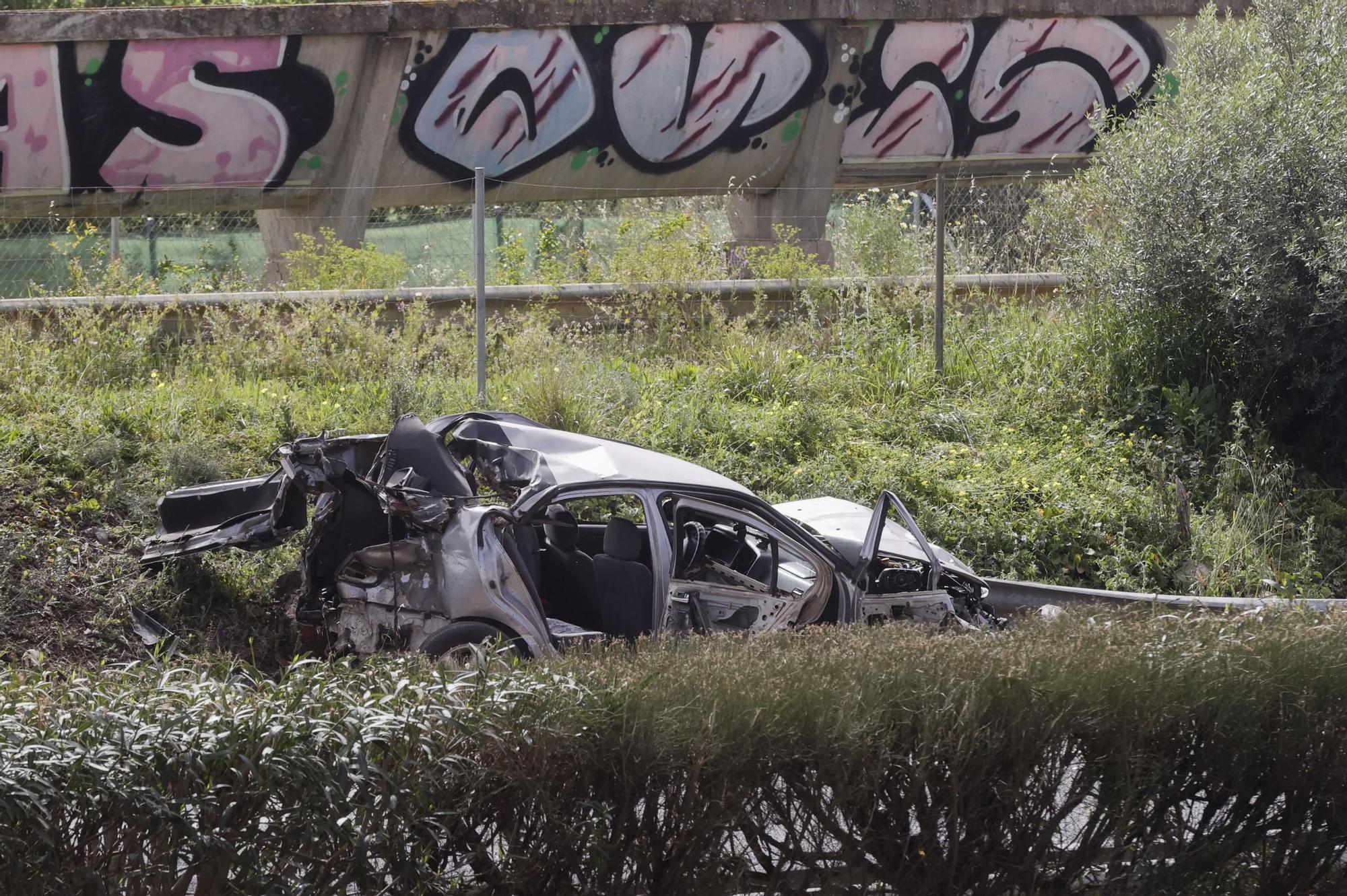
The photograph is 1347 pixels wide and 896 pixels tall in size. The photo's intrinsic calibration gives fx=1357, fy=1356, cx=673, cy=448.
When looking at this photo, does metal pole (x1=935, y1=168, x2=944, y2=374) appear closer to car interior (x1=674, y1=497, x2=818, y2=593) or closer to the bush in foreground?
car interior (x1=674, y1=497, x2=818, y2=593)

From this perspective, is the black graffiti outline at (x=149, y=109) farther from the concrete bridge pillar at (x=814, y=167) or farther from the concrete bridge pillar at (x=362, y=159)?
the concrete bridge pillar at (x=814, y=167)

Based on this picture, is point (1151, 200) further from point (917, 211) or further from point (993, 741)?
point (993, 741)

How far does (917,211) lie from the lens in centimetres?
1603

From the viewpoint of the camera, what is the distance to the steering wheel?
22.5 ft

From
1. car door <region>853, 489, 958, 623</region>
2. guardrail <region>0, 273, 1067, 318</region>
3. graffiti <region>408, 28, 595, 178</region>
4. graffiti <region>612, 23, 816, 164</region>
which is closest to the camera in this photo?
car door <region>853, 489, 958, 623</region>

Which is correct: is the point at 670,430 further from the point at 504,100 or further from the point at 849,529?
the point at 504,100

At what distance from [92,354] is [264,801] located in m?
8.22

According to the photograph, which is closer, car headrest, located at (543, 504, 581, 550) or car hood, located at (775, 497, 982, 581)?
car headrest, located at (543, 504, 581, 550)

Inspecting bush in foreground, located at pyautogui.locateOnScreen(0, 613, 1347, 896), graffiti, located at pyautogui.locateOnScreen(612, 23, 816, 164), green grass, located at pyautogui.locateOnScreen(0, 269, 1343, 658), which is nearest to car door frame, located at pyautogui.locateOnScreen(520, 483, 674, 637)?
bush in foreground, located at pyautogui.locateOnScreen(0, 613, 1347, 896)

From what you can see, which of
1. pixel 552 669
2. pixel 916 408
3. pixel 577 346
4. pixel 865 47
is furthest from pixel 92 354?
pixel 865 47

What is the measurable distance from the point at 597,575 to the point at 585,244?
11590 mm

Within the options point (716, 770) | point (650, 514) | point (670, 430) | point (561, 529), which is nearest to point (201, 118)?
point (670, 430)

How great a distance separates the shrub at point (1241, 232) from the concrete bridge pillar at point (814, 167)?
464 cm

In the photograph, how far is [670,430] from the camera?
10.6m
